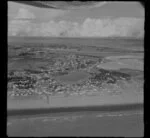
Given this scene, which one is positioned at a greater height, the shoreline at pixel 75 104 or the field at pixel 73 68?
the field at pixel 73 68

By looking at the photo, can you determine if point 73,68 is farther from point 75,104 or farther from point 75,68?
point 75,104

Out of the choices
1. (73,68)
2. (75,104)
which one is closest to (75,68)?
(73,68)

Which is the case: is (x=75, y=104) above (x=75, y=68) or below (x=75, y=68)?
below

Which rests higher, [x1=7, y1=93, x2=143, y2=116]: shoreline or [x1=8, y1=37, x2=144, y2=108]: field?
[x1=8, y1=37, x2=144, y2=108]: field
